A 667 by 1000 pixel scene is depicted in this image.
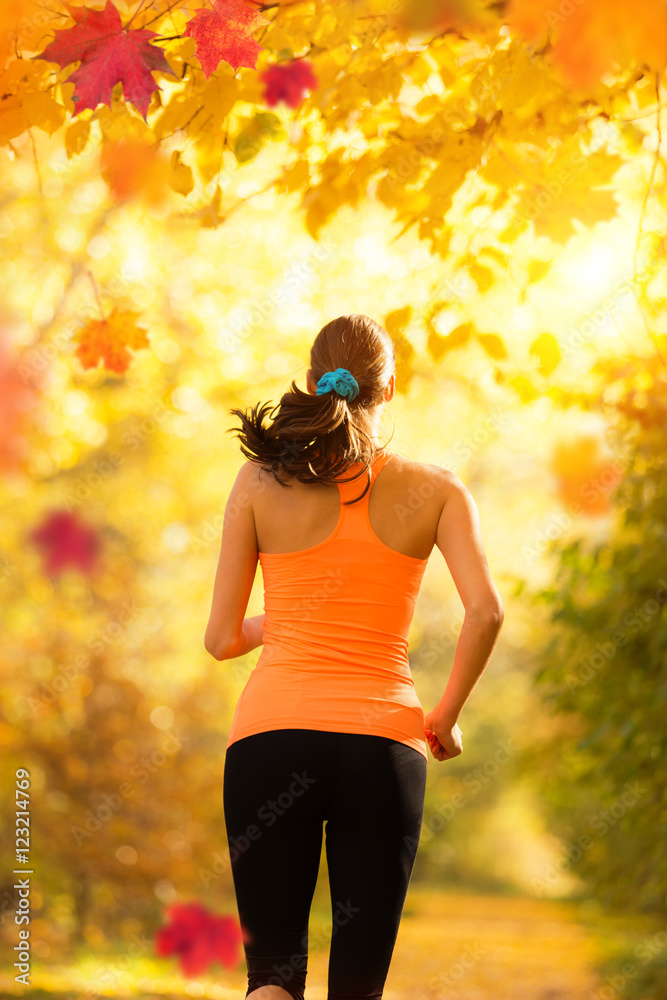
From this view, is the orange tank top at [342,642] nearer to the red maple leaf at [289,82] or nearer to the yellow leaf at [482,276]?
the yellow leaf at [482,276]

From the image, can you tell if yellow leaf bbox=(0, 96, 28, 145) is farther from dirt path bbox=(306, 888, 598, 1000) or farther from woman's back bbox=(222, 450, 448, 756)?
dirt path bbox=(306, 888, 598, 1000)

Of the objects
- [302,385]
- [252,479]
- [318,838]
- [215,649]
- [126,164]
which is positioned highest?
[126,164]

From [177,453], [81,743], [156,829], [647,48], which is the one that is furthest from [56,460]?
[647,48]

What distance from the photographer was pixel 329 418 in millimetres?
1760

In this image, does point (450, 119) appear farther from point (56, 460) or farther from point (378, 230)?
point (378, 230)

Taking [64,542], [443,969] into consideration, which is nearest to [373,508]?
[64,542]

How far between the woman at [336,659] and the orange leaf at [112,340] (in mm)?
1422

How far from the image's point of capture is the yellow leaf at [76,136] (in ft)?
7.23

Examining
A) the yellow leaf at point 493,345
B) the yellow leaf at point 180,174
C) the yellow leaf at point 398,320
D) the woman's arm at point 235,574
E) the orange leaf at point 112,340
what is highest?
the yellow leaf at point 180,174

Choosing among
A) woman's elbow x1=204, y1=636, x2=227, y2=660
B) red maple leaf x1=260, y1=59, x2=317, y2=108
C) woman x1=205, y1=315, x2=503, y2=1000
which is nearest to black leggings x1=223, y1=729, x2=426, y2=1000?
woman x1=205, y1=315, x2=503, y2=1000

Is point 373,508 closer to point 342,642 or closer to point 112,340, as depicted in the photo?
point 342,642

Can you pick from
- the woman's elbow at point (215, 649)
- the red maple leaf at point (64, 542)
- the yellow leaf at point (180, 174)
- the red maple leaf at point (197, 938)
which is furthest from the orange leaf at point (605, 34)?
the red maple leaf at point (64, 542)

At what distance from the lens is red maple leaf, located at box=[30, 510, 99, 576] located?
874 centimetres

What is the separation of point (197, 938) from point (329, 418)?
23.7 feet
